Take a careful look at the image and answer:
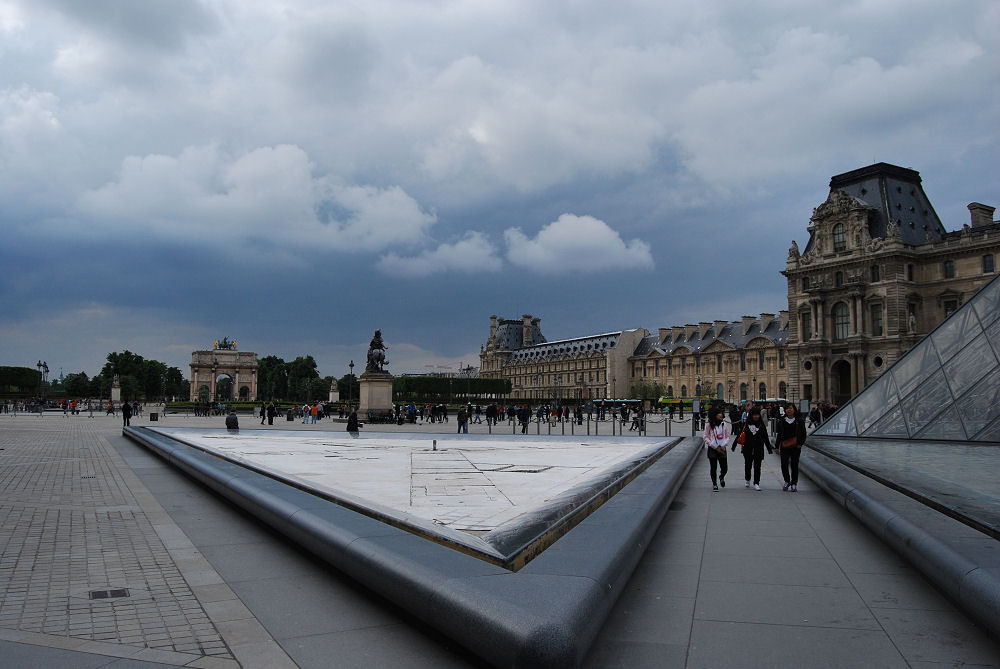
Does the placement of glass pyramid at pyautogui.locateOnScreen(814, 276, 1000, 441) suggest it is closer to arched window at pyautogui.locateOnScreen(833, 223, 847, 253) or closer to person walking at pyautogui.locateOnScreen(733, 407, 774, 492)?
person walking at pyautogui.locateOnScreen(733, 407, 774, 492)

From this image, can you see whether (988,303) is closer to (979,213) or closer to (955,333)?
(955,333)

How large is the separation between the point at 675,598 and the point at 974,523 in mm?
3528

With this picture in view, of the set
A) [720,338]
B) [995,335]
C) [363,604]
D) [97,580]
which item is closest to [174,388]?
[720,338]

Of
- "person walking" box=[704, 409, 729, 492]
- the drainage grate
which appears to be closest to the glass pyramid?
"person walking" box=[704, 409, 729, 492]

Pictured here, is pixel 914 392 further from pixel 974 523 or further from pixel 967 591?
pixel 967 591

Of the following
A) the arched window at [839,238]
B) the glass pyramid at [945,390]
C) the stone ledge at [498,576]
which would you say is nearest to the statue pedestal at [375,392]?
the glass pyramid at [945,390]

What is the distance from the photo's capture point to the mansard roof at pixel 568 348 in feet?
426

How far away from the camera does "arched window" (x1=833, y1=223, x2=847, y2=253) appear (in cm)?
Result: 7094

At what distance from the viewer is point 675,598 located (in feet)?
17.6

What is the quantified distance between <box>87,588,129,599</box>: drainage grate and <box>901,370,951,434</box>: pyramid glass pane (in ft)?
66.0

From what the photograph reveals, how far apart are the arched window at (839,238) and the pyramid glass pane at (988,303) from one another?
177ft

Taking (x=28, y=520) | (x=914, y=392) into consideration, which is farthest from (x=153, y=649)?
(x=914, y=392)

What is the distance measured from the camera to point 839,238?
7162 cm

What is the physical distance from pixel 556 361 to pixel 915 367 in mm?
119593
